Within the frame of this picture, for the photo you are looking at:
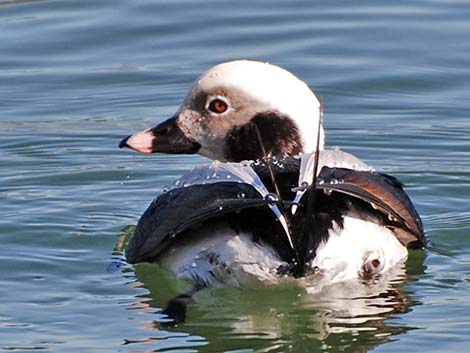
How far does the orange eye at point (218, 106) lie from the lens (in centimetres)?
722

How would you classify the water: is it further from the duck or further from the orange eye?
the orange eye

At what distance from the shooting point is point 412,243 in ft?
22.2

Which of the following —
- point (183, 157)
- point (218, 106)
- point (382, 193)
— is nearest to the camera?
point (382, 193)

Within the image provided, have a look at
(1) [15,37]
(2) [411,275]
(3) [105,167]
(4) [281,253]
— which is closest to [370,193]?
(4) [281,253]

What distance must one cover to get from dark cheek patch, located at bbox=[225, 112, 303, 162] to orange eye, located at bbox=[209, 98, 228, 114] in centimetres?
10

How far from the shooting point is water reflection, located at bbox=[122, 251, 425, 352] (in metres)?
6.07

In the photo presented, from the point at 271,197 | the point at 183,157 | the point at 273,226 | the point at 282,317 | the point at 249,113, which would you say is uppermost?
the point at 249,113

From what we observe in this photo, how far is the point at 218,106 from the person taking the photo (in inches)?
285

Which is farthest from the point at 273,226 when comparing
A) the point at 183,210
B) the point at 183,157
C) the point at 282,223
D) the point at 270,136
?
the point at 183,157

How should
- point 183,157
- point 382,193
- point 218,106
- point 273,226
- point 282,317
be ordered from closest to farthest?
point 273,226, point 382,193, point 282,317, point 218,106, point 183,157

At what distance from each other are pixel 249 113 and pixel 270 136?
14 centimetres

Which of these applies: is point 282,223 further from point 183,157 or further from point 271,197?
point 183,157

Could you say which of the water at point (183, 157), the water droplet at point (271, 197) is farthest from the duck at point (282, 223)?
the water at point (183, 157)

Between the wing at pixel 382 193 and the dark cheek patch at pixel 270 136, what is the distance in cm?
62
